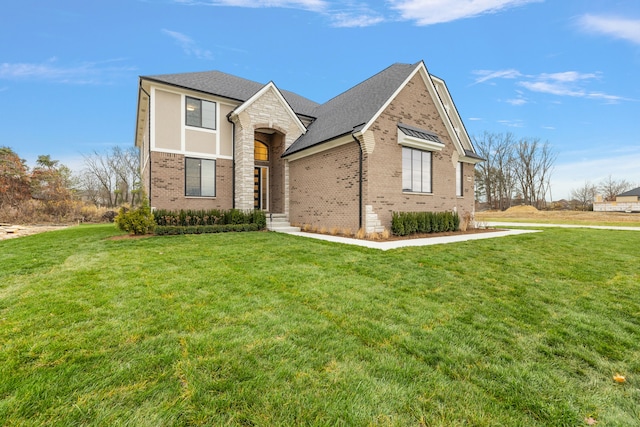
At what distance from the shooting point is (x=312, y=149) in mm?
12094

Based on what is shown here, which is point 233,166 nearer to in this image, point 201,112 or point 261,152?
point 261,152

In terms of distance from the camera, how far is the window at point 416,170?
37.6ft

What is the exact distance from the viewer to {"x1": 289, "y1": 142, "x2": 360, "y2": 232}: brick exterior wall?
34.9ft

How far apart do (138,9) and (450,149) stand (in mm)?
15838

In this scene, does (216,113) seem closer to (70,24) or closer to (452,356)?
(70,24)

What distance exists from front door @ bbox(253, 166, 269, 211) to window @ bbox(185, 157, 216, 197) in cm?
248

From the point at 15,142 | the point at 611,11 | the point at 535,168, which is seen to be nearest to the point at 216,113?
the point at 611,11

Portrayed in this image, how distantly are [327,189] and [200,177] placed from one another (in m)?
6.18

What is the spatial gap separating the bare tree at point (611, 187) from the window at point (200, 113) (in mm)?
62585

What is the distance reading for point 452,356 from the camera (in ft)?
7.88

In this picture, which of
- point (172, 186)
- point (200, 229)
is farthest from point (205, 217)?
point (172, 186)

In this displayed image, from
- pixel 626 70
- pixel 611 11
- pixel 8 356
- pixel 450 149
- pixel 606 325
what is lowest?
pixel 606 325

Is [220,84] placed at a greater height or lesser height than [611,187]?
greater

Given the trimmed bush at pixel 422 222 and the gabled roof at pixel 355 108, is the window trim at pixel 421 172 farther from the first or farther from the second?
the gabled roof at pixel 355 108
